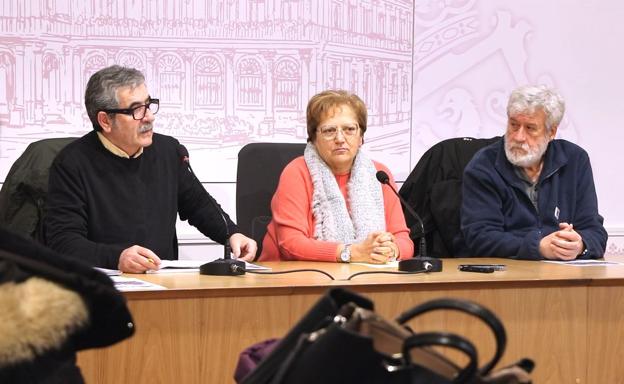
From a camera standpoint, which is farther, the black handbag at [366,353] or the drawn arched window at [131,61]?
the drawn arched window at [131,61]

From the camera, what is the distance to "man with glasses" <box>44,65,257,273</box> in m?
3.51

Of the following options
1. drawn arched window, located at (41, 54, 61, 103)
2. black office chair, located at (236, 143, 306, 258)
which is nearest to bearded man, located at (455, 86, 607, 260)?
black office chair, located at (236, 143, 306, 258)

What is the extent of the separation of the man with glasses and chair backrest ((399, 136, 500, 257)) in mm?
914

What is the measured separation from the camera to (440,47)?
5.14 m

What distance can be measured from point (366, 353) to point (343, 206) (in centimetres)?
245

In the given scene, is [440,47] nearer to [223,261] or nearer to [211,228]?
[211,228]

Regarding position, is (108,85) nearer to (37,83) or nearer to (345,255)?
(345,255)

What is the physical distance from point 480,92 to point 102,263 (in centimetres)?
258

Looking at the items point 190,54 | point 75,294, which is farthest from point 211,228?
point 75,294

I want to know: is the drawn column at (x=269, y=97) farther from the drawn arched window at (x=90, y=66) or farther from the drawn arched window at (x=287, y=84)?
the drawn arched window at (x=90, y=66)

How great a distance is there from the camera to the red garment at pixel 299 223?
3.53 meters

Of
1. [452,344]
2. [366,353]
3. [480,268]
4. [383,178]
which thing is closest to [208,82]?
[383,178]

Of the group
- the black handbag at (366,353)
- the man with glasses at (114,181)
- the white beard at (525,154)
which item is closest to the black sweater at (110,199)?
the man with glasses at (114,181)

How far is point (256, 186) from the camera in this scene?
13.0ft
